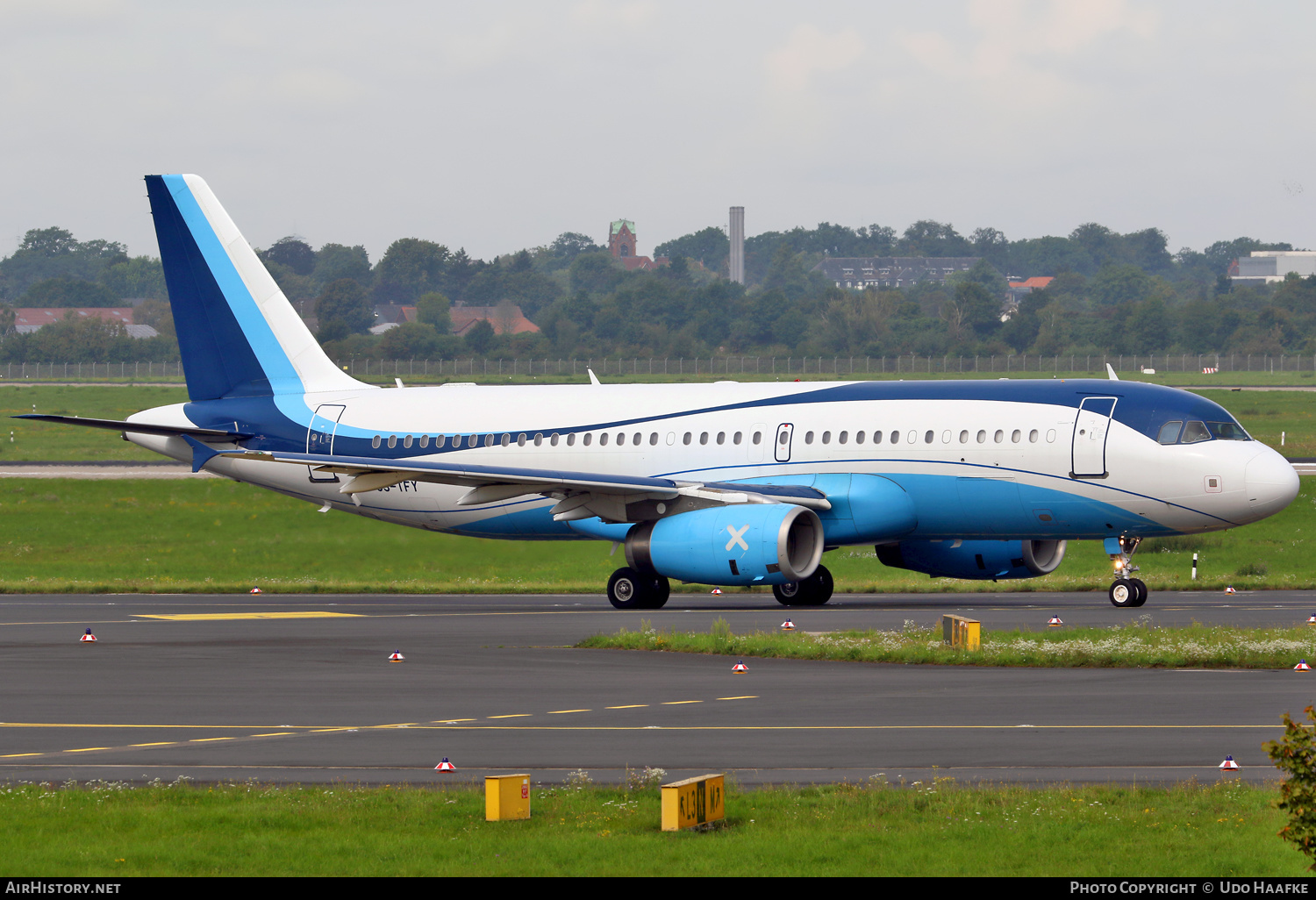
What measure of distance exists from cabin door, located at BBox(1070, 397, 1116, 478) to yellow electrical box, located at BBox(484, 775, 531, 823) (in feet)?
75.6

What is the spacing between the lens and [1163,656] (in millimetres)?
26484

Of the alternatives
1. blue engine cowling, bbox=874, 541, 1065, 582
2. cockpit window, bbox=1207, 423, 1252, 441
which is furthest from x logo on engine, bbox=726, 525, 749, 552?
cockpit window, bbox=1207, 423, 1252, 441

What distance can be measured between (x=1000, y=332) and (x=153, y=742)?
15016 cm

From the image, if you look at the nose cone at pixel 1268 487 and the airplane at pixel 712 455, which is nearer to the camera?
the nose cone at pixel 1268 487

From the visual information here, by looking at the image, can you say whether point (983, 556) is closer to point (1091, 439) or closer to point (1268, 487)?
point (1091, 439)

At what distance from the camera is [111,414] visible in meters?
107

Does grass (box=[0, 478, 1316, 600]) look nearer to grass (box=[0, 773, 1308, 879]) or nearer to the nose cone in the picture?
the nose cone

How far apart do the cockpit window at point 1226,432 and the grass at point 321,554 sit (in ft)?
26.8

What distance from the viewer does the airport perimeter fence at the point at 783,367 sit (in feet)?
422

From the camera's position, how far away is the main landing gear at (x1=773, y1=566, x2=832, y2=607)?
39.0 m

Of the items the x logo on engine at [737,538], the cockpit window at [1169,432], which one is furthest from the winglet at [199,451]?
the cockpit window at [1169,432]

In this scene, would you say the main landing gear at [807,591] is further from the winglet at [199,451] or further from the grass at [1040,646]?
the winglet at [199,451]
